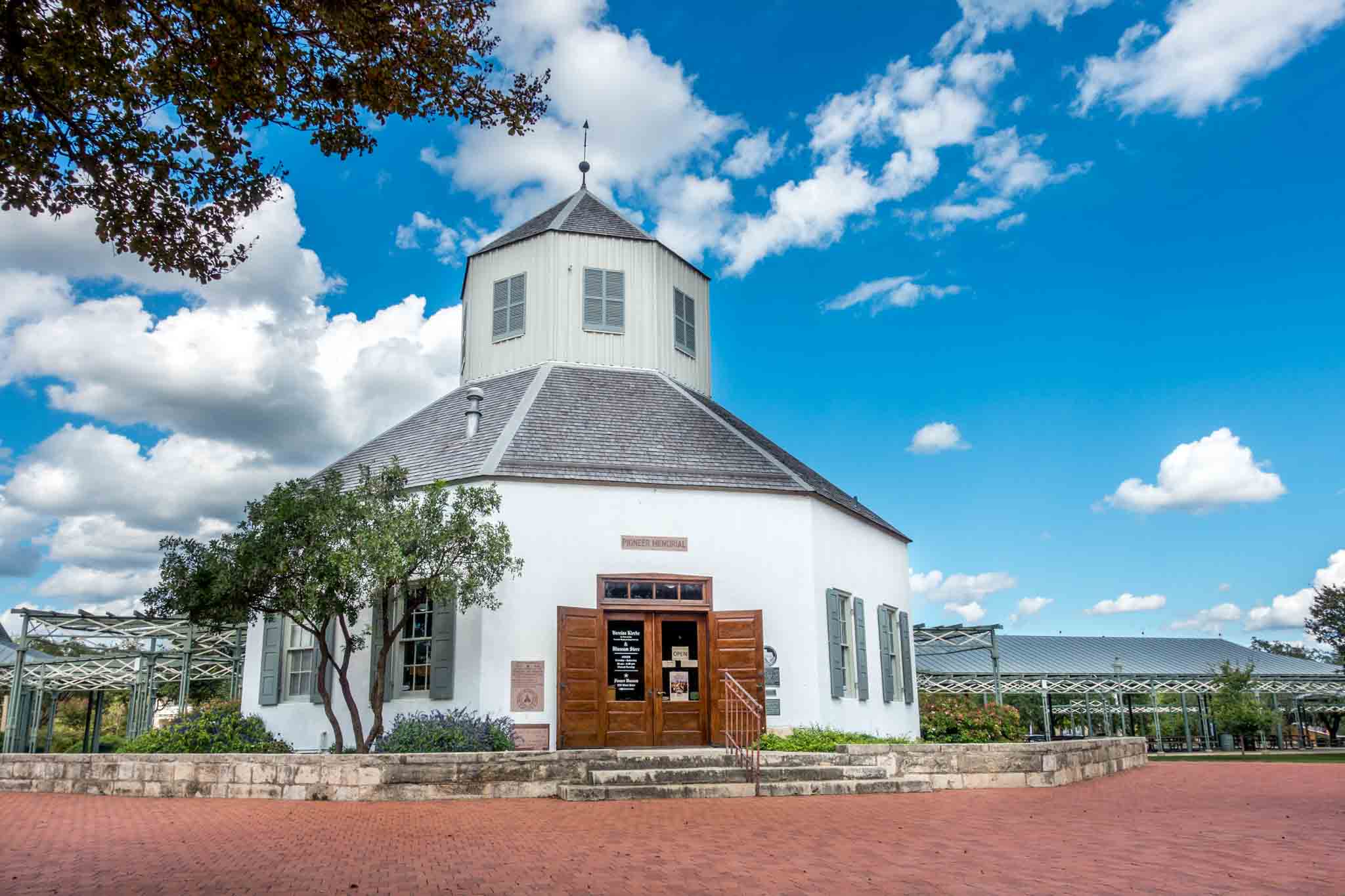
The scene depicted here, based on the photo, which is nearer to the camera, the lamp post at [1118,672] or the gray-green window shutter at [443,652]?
the gray-green window shutter at [443,652]

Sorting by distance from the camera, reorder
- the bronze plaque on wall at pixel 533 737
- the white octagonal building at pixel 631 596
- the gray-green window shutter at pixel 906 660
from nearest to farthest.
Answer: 1. the bronze plaque on wall at pixel 533 737
2. the white octagonal building at pixel 631 596
3. the gray-green window shutter at pixel 906 660

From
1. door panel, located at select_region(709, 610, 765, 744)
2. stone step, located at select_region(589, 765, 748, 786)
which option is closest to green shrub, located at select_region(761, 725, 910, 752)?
door panel, located at select_region(709, 610, 765, 744)

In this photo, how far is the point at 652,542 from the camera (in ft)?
48.6

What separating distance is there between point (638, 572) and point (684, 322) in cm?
734

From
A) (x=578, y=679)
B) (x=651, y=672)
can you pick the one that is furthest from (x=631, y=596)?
(x=578, y=679)

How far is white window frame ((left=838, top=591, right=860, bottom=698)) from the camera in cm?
1570

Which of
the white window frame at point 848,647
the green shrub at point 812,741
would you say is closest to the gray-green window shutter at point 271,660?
the green shrub at point 812,741

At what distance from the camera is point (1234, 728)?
30734 mm

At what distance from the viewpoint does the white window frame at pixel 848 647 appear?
51.5 feet

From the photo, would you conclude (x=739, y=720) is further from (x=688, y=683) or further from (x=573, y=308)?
(x=573, y=308)

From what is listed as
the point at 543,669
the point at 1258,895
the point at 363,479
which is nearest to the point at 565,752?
the point at 543,669

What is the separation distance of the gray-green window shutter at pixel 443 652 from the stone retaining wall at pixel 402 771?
2960mm

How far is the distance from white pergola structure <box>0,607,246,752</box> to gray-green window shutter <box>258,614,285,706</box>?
4337 millimetres

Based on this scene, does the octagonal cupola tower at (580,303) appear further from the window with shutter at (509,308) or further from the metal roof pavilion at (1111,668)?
the metal roof pavilion at (1111,668)
